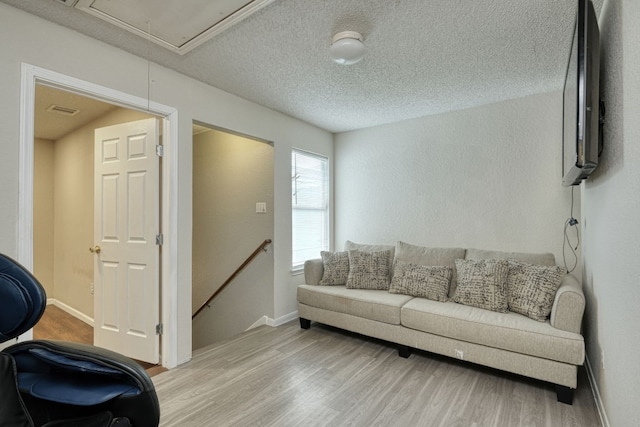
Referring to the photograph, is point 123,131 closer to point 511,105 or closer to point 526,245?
point 511,105

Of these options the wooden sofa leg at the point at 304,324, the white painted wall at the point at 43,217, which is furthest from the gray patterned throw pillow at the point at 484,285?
the white painted wall at the point at 43,217

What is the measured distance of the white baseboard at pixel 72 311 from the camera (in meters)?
3.98

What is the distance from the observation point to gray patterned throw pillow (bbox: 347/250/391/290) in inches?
133

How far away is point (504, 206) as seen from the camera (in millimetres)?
3264

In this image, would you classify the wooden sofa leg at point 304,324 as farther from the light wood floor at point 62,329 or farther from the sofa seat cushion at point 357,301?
the light wood floor at point 62,329

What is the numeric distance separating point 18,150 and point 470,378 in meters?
3.37

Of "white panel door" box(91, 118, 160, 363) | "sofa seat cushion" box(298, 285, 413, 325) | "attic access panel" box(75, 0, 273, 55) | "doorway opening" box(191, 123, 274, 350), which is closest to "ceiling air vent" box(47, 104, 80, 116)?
"white panel door" box(91, 118, 160, 363)

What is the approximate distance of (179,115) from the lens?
262 cm

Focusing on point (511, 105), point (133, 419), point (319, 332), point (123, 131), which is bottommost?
point (319, 332)

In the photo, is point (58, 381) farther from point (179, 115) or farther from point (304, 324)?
point (304, 324)

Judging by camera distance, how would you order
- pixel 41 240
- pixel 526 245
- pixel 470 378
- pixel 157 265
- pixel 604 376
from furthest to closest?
pixel 41 240 < pixel 526 245 < pixel 157 265 < pixel 470 378 < pixel 604 376

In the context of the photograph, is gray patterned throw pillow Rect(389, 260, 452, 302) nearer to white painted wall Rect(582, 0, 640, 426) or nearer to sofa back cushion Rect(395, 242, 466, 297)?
sofa back cushion Rect(395, 242, 466, 297)

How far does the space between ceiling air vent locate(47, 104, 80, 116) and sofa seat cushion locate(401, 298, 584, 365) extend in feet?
13.2

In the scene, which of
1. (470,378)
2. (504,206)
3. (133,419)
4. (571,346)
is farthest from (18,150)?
(504,206)
